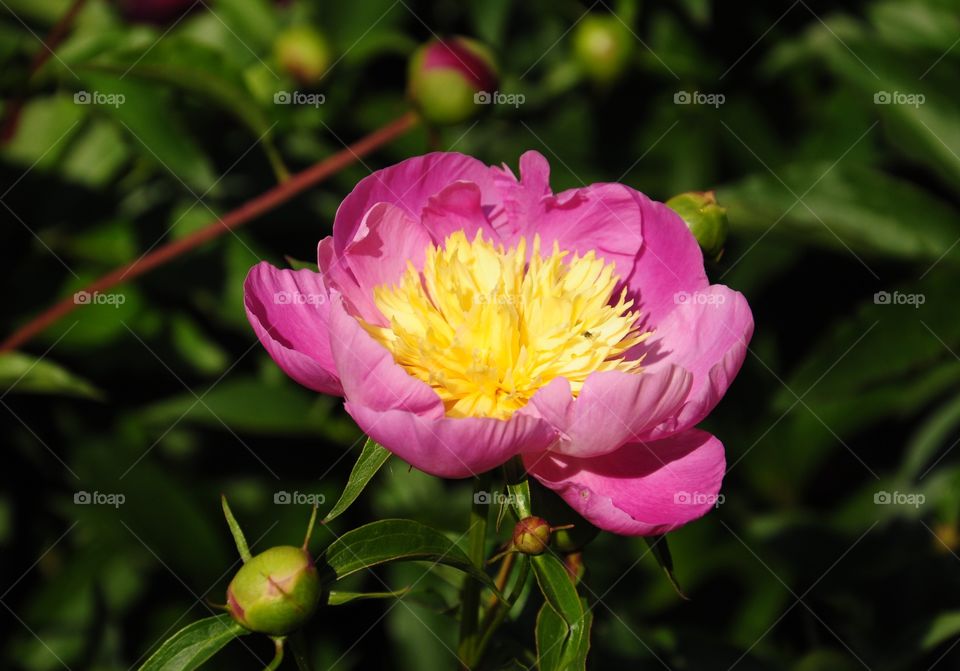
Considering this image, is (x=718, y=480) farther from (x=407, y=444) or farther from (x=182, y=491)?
(x=182, y=491)

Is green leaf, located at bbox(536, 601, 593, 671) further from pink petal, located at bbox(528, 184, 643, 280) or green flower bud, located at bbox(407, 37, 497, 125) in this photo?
green flower bud, located at bbox(407, 37, 497, 125)

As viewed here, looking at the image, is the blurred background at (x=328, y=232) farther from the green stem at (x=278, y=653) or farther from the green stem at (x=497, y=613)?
the green stem at (x=278, y=653)

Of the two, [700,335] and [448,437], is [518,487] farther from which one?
[700,335]

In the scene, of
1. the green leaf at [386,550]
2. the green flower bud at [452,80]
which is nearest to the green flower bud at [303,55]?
the green flower bud at [452,80]

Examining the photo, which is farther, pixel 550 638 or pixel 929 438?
pixel 929 438

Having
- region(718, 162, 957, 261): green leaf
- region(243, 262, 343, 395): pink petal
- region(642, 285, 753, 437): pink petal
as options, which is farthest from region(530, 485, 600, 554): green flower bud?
region(718, 162, 957, 261): green leaf

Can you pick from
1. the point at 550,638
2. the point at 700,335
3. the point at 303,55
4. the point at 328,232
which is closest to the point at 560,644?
the point at 550,638
